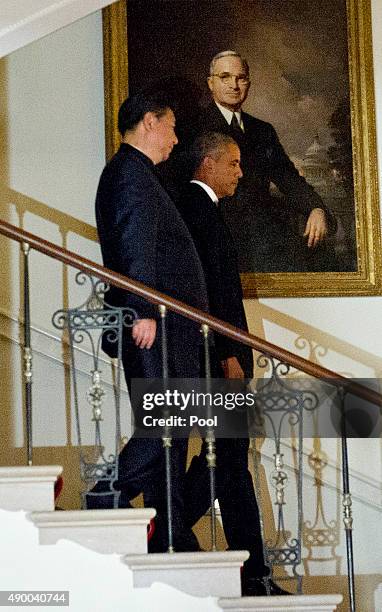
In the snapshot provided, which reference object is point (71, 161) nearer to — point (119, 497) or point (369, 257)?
point (369, 257)

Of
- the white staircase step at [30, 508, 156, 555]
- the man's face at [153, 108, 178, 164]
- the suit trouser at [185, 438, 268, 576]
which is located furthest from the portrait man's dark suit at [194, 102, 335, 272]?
the white staircase step at [30, 508, 156, 555]

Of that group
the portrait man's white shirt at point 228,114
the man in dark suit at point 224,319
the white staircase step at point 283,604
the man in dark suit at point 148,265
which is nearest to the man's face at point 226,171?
the man in dark suit at point 224,319

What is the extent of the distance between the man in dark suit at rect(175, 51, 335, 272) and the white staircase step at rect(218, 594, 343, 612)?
2239mm

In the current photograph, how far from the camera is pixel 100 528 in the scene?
4961mm

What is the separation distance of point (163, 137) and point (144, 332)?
1.34 meters

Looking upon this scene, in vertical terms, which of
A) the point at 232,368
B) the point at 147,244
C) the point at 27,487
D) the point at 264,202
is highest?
the point at 264,202

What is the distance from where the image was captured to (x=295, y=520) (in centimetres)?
652

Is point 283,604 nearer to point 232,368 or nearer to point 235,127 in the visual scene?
point 232,368

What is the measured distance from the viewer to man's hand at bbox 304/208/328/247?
270 inches

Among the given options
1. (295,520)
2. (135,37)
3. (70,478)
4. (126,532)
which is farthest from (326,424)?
(135,37)

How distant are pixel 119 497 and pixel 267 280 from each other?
6.42 ft

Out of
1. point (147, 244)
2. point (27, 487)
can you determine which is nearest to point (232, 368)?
point (147, 244)

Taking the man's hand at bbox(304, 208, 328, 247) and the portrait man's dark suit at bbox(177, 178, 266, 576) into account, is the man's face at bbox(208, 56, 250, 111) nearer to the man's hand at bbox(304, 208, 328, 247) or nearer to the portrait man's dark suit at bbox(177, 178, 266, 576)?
the portrait man's dark suit at bbox(177, 178, 266, 576)

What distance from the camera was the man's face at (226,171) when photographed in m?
6.80
